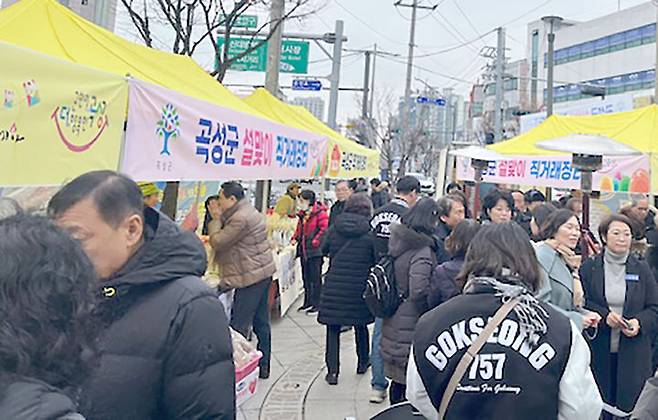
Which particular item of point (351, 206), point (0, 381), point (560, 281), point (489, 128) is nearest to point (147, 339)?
point (0, 381)

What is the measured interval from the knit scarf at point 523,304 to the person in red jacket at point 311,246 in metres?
5.47

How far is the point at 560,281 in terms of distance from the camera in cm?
333

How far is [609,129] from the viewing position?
699 cm

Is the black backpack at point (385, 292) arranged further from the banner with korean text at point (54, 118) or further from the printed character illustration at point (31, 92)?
the printed character illustration at point (31, 92)

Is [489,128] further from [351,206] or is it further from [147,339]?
[147,339]

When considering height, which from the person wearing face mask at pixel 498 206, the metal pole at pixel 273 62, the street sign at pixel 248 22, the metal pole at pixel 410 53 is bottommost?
the person wearing face mask at pixel 498 206

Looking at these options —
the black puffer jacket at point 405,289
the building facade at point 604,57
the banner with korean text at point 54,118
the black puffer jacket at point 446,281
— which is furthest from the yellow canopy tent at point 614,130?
the building facade at point 604,57

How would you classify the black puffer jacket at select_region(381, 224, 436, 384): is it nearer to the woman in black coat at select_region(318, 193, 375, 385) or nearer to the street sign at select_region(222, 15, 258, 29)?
the woman in black coat at select_region(318, 193, 375, 385)

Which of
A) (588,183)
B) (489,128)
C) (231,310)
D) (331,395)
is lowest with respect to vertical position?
(331,395)

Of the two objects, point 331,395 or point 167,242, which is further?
point 331,395

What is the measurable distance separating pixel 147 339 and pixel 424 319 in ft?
3.56

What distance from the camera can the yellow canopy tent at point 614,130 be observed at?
20.2 feet

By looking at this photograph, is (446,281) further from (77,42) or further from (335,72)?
(335,72)

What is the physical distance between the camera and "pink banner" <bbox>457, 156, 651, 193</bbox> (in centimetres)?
590
